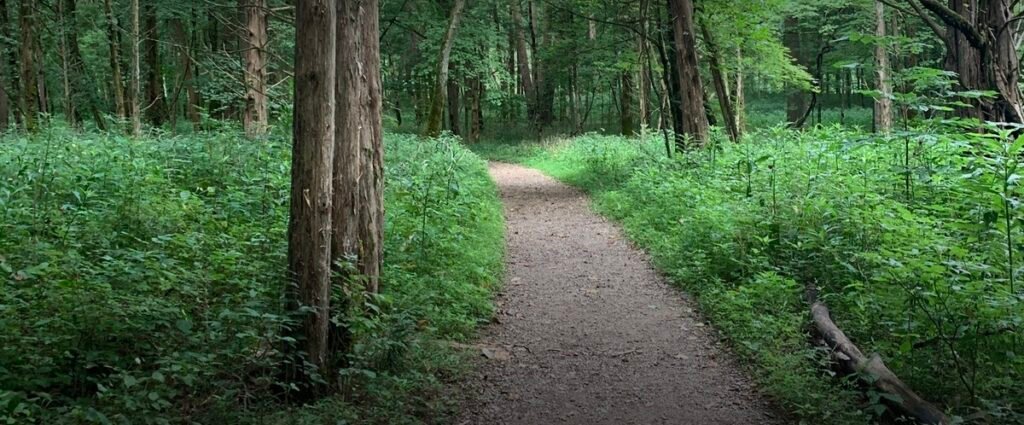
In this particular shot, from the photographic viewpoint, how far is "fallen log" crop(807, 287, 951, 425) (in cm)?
419

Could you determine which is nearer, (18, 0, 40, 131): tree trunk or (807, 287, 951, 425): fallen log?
(807, 287, 951, 425): fallen log

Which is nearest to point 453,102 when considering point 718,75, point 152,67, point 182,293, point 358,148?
point 152,67

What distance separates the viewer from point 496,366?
590 centimetres

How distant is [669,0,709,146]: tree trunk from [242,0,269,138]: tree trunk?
8.09 m

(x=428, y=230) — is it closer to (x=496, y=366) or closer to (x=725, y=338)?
(x=496, y=366)

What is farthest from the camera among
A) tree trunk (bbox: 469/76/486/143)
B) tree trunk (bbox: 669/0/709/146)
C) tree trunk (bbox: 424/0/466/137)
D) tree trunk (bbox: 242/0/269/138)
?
tree trunk (bbox: 469/76/486/143)

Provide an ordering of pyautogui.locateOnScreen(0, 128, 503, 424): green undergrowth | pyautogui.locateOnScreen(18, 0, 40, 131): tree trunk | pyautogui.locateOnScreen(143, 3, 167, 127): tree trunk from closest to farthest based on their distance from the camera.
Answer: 1. pyautogui.locateOnScreen(0, 128, 503, 424): green undergrowth
2. pyautogui.locateOnScreen(18, 0, 40, 131): tree trunk
3. pyautogui.locateOnScreen(143, 3, 167, 127): tree trunk

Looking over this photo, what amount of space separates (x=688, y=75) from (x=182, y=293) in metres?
11.6

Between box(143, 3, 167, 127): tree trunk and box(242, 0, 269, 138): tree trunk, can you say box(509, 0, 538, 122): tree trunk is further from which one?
box(242, 0, 269, 138): tree trunk

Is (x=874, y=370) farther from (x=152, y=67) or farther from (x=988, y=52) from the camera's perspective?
(x=152, y=67)

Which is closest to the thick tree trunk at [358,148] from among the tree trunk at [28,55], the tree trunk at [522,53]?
the tree trunk at [28,55]

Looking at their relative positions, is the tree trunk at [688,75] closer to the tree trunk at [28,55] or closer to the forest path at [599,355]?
the forest path at [599,355]

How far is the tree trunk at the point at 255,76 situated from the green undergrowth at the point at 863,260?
6.83 m

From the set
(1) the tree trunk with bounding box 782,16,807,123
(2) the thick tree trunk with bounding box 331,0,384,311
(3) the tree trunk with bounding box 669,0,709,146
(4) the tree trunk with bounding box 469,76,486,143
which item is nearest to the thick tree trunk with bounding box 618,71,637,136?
(4) the tree trunk with bounding box 469,76,486,143
